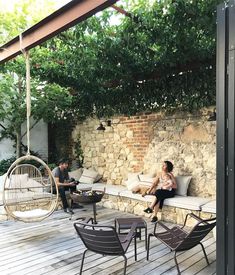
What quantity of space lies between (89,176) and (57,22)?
5192mm

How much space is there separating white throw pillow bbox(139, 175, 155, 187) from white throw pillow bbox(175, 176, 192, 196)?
24.0 inches

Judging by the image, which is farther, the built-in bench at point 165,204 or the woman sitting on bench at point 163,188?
the woman sitting on bench at point 163,188

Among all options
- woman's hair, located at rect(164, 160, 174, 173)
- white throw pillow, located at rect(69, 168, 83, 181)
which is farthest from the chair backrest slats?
white throw pillow, located at rect(69, 168, 83, 181)

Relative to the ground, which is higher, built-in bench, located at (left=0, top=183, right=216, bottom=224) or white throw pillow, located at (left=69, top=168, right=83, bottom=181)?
white throw pillow, located at (left=69, top=168, right=83, bottom=181)

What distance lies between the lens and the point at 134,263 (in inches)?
142

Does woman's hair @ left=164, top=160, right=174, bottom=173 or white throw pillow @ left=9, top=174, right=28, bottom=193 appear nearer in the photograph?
woman's hair @ left=164, top=160, right=174, bottom=173

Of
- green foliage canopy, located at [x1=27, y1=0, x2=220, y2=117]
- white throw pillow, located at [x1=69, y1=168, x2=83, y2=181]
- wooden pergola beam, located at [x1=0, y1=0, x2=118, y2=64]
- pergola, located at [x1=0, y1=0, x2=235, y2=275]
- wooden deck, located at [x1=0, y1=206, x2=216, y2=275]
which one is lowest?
wooden deck, located at [x1=0, y1=206, x2=216, y2=275]

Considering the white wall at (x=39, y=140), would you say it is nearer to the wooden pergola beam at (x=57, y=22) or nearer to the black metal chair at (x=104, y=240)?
the wooden pergola beam at (x=57, y=22)

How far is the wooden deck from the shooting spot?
3395mm

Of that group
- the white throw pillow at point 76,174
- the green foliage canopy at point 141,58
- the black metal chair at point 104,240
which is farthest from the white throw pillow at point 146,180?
the black metal chair at point 104,240

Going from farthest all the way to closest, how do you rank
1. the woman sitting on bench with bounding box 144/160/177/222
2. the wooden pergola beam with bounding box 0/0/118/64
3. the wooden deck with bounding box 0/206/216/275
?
the woman sitting on bench with bounding box 144/160/177/222, the wooden deck with bounding box 0/206/216/275, the wooden pergola beam with bounding box 0/0/118/64

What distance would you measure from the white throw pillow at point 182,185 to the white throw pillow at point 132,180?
0.92 metres

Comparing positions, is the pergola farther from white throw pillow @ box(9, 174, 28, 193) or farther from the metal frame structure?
white throw pillow @ box(9, 174, 28, 193)

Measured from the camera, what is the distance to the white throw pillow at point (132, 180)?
252 inches
